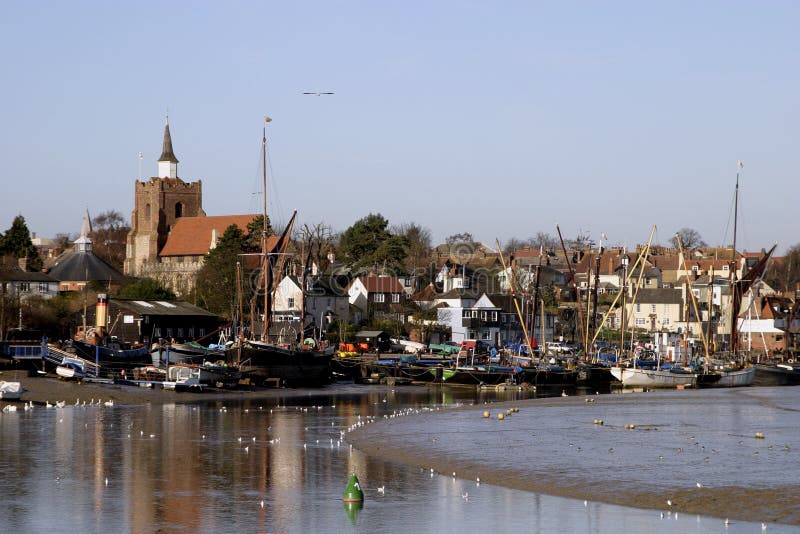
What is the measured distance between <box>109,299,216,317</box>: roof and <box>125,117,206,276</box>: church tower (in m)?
67.6

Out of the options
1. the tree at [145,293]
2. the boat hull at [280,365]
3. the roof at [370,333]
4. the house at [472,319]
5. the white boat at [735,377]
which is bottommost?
the white boat at [735,377]

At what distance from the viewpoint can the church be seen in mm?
168750

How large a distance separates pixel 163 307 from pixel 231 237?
17.6 m

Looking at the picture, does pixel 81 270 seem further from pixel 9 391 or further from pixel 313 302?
pixel 9 391

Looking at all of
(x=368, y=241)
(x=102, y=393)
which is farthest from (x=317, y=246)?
(x=102, y=393)

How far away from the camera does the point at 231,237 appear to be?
399ft

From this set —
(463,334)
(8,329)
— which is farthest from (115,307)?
(463,334)

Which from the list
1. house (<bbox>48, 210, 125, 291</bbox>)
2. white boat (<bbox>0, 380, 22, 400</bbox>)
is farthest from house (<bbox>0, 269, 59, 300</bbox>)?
white boat (<bbox>0, 380, 22, 400</bbox>)

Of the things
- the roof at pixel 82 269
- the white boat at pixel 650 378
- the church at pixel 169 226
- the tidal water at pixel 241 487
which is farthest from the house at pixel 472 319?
the tidal water at pixel 241 487

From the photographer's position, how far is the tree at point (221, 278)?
11581 cm

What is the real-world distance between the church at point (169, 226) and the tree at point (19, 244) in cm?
2660

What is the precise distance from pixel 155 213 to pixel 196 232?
460 inches

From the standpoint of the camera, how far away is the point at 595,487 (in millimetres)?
34250

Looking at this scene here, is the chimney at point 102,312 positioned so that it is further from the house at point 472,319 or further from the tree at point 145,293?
the house at point 472,319
